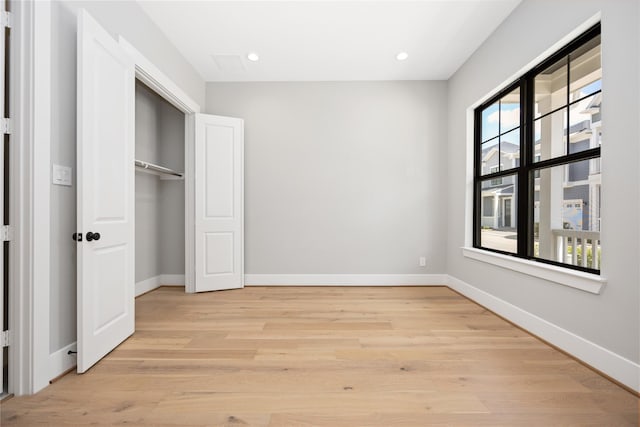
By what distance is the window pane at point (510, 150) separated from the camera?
9.27 ft

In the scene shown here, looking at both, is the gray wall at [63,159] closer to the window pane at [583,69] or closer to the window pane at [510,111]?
the window pane at [583,69]

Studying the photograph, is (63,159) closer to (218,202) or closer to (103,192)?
(103,192)

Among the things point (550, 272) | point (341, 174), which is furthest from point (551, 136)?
point (341, 174)

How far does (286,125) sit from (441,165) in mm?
2237

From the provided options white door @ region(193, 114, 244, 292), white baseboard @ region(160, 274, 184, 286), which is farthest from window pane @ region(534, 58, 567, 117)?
white baseboard @ region(160, 274, 184, 286)

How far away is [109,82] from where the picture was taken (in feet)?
6.75

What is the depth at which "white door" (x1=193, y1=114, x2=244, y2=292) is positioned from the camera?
12.0ft

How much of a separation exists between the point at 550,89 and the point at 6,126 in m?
4.14

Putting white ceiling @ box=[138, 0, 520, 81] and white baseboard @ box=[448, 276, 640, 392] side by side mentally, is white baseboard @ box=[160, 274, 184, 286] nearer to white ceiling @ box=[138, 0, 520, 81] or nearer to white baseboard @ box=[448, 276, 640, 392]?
white ceiling @ box=[138, 0, 520, 81]

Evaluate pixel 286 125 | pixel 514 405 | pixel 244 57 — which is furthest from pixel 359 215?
pixel 514 405

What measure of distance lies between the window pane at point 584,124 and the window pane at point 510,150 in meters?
0.55

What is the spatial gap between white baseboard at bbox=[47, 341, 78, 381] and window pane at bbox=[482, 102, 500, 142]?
13.7 feet

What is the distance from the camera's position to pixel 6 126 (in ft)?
5.16

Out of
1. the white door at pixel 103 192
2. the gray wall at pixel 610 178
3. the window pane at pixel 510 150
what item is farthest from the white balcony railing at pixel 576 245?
the white door at pixel 103 192
